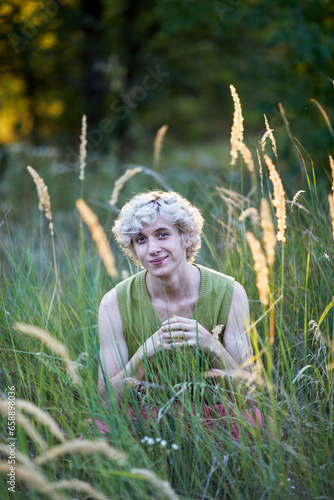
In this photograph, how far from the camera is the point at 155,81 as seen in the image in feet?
33.9

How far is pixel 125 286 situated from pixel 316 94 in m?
4.56

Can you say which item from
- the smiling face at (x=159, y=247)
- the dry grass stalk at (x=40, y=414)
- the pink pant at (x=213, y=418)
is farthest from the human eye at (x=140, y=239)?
the dry grass stalk at (x=40, y=414)

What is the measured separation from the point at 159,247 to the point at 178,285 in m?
0.30

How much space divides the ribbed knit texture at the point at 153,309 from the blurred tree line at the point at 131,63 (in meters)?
4.06

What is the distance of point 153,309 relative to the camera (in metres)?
2.53

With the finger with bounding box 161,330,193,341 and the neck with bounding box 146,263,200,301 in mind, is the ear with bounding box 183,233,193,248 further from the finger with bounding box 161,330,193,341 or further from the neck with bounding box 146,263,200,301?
the finger with bounding box 161,330,193,341

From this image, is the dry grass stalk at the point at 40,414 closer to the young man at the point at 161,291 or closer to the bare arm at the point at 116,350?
the bare arm at the point at 116,350

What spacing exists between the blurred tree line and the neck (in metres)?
4.05

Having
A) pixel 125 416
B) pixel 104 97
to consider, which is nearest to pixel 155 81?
pixel 104 97

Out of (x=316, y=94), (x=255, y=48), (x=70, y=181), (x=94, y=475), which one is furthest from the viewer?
(x=255, y=48)

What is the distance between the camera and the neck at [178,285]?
254cm

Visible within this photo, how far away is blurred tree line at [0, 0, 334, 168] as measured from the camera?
686 centimetres

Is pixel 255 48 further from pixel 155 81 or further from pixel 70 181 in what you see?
pixel 70 181

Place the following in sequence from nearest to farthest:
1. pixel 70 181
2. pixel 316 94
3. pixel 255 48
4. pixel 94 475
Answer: pixel 94 475 < pixel 316 94 < pixel 70 181 < pixel 255 48
